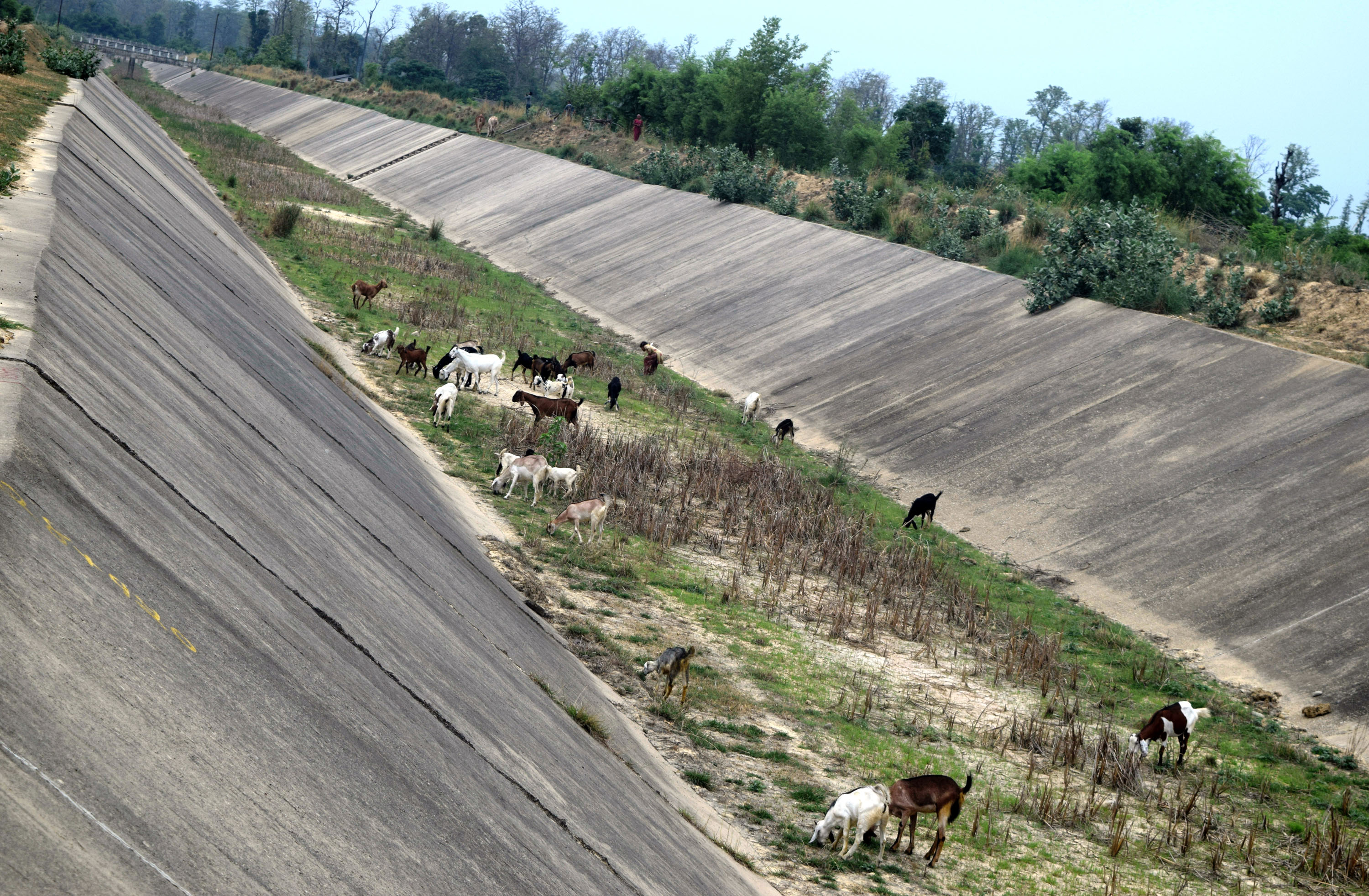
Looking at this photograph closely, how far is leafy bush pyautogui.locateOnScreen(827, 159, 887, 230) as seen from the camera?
130 ft

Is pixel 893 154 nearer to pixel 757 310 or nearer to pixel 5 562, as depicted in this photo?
pixel 757 310

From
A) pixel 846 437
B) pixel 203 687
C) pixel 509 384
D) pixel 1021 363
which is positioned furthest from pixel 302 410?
pixel 1021 363

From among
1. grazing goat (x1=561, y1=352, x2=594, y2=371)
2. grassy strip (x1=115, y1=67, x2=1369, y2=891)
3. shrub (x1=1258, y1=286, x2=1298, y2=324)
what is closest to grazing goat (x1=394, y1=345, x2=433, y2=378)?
grassy strip (x1=115, y1=67, x2=1369, y2=891)

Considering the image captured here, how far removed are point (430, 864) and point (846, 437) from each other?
66.6 feet

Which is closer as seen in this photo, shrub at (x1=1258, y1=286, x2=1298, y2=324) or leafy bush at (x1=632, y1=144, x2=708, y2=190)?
shrub at (x1=1258, y1=286, x2=1298, y2=324)

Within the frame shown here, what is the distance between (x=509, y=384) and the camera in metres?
A: 22.9

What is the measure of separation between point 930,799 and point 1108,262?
819 inches

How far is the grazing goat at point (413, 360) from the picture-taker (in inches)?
822

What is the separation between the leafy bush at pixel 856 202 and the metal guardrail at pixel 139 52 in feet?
312

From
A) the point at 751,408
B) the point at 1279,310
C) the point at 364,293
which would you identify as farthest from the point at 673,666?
the point at 1279,310

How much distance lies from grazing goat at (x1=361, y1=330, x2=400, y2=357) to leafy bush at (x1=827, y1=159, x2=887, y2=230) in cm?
2131

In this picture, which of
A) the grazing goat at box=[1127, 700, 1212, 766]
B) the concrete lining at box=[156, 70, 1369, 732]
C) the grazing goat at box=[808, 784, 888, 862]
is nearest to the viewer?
the grazing goat at box=[808, 784, 888, 862]

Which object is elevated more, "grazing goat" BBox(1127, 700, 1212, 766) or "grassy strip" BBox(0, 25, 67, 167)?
"grassy strip" BBox(0, 25, 67, 167)

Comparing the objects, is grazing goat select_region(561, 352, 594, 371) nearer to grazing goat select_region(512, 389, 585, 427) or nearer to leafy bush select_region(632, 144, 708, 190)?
grazing goat select_region(512, 389, 585, 427)
